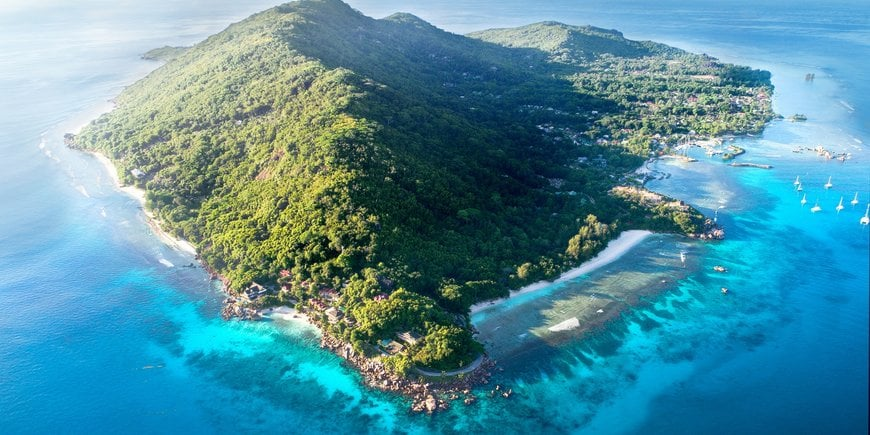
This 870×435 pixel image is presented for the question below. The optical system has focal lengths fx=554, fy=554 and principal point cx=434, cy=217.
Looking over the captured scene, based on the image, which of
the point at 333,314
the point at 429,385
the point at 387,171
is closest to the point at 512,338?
the point at 429,385

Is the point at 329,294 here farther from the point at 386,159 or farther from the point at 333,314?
the point at 386,159

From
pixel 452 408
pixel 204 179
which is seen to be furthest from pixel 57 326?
pixel 452 408

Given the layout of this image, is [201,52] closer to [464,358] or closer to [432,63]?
[432,63]

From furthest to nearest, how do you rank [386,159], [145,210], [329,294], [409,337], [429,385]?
[145,210]
[386,159]
[329,294]
[409,337]
[429,385]

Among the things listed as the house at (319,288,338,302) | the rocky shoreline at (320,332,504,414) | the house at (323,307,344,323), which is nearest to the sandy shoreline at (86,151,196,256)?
the house at (319,288,338,302)

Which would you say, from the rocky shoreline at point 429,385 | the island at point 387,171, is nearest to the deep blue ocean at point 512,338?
the rocky shoreline at point 429,385
